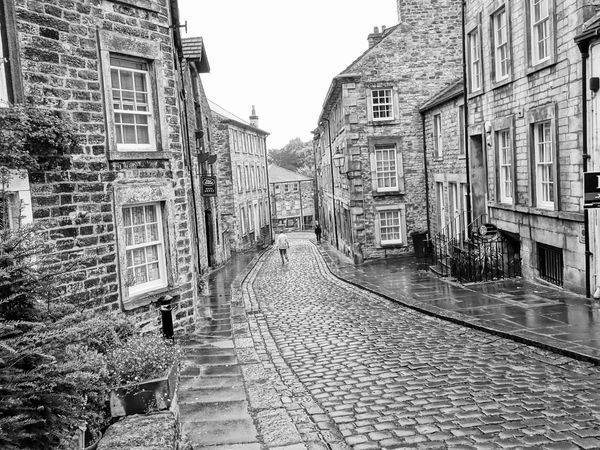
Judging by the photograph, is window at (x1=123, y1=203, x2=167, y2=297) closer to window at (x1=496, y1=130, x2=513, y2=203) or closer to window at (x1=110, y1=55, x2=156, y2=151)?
window at (x1=110, y1=55, x2=156, y2=151)

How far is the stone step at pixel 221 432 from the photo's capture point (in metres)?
6.21

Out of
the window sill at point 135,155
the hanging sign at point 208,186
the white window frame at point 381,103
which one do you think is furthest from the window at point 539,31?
the hanging sign at point 208,186

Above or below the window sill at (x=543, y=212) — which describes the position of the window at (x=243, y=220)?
below

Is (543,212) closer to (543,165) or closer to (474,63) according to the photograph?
(543,165)

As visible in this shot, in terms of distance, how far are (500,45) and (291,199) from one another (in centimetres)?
7077

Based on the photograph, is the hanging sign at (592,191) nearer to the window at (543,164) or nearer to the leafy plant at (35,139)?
the window at (543,164)

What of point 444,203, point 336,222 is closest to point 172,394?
point 444,203

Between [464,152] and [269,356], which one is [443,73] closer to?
[464,152]

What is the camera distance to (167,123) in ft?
38.9

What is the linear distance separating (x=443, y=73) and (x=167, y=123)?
18583 mm

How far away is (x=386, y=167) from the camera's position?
2734 centimetres

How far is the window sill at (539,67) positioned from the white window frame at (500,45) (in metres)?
1.63

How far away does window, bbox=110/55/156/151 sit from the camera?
10977 mm

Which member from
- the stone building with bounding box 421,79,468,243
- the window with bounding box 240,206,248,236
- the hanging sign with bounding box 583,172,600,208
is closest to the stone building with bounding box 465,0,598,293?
the hanging sign with bounding box 583,172,600,208
